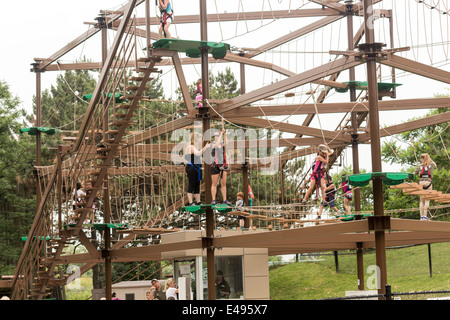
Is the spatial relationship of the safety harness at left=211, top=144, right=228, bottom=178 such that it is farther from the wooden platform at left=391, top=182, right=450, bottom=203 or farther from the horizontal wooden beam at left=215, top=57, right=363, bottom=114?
the wooden platform at left=391, top=182, right=450, bottom=203

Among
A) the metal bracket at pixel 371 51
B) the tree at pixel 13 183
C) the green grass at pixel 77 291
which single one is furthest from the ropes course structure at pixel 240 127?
the green grass at pixel 77 291

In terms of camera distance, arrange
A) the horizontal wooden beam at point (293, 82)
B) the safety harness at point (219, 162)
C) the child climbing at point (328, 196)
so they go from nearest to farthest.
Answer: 1. the horizontal wooden beam at point (293, 82)
2. the safety harness at point (219, 162)
3. the child climbing at point (328, 196)

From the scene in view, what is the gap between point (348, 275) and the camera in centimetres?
3066

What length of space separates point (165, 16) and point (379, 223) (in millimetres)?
7114

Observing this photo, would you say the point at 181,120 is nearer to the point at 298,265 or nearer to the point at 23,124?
the point at 298,265

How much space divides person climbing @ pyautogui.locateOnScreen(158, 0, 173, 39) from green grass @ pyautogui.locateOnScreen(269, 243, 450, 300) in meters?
13.1

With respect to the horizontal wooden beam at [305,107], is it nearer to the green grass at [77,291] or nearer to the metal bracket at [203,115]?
the metal bracket at [203,115]

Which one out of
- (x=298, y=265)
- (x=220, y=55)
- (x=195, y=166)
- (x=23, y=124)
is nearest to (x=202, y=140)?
(x=195, y=166)

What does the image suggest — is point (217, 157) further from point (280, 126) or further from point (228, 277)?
point (228, 277)

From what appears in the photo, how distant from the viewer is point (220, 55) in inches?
718

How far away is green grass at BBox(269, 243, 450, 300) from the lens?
87.9 ft

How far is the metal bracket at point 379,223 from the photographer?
49.0 ft

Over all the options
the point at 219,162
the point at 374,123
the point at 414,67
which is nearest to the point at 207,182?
the point at 219,162

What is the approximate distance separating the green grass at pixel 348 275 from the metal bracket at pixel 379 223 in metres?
10.6
